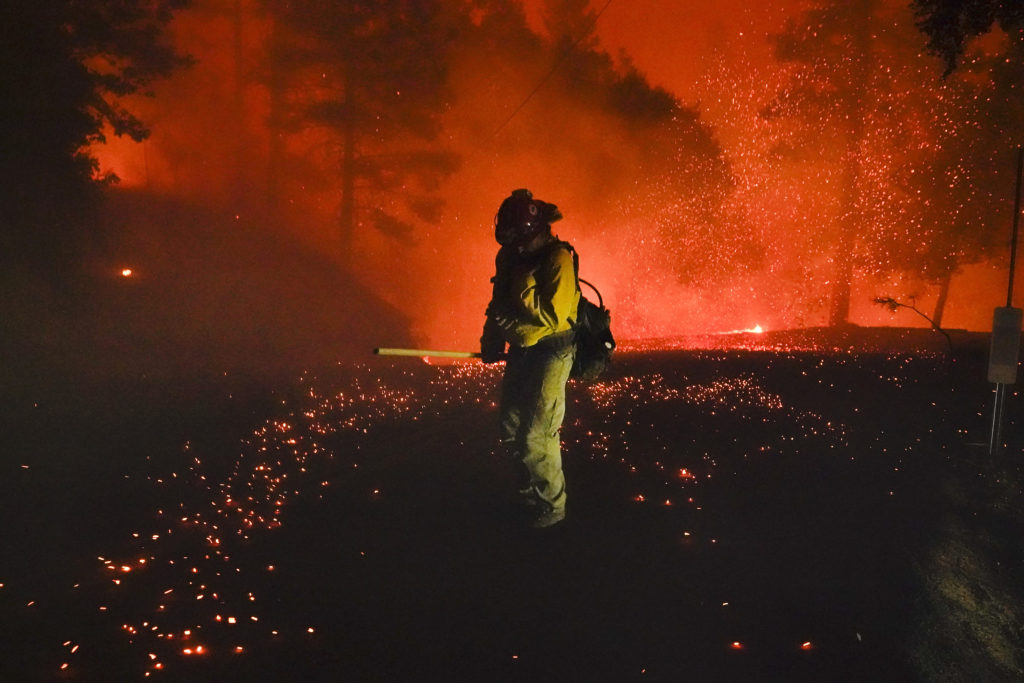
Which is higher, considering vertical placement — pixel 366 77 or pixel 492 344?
pixel 366 77

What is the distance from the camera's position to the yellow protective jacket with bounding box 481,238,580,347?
4379mm

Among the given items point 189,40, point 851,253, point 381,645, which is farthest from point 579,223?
point 381,645

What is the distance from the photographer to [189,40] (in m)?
32.3

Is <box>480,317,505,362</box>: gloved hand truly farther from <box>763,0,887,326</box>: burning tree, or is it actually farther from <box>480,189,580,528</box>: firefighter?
<box>763,0,887,326</box>: burning tree

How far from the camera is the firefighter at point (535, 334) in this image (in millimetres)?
4402

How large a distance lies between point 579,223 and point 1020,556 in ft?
75.1

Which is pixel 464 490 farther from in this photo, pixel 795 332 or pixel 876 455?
pixel 795 332

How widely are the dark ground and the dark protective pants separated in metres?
0.29

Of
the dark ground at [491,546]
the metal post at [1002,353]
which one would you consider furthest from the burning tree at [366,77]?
the metal post at [1002,353]

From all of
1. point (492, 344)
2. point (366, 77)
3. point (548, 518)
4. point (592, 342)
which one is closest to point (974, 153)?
point (366, 77)

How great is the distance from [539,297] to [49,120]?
1129cm

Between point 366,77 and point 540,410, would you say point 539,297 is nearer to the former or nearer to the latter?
point 540,410

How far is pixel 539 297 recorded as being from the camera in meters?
4.39

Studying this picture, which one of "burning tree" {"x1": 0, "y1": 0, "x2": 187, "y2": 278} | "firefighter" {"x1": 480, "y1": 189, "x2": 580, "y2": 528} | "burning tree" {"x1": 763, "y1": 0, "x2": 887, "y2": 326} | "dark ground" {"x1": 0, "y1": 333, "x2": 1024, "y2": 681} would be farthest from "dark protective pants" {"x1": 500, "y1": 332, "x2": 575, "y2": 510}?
"burning tree" {"x1": 763, "y1": 0, "x2": 887, "y2": 326}
